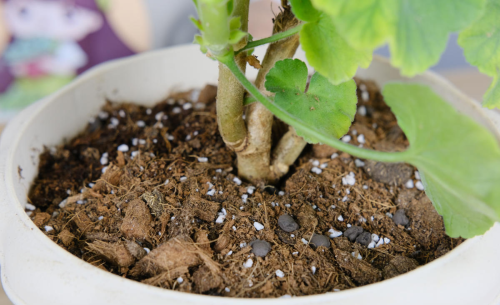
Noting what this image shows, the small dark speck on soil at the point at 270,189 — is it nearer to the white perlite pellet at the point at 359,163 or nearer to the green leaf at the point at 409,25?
the white perlite pellet at the point at 359,163

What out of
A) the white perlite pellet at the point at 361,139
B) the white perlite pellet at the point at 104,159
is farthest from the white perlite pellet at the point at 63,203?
the white perlite pellet at the point at 361,139

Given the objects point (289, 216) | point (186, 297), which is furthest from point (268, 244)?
point (186, 297)

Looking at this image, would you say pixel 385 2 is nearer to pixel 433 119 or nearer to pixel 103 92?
pixel 433 119

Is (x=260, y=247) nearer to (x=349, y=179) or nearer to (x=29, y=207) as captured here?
(x=349, y=179)

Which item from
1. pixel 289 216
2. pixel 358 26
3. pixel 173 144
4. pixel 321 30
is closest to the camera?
pixel 358 26

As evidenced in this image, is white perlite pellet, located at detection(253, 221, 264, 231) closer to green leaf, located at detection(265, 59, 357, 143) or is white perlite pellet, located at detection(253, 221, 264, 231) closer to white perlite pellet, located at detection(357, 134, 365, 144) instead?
green leaf, located at detection(265, 59, 357, 143)
